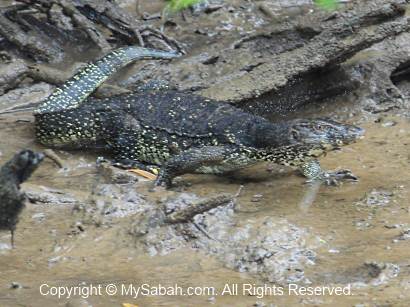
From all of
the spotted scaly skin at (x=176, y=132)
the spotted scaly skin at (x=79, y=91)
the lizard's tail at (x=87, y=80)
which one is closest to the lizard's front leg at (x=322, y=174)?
the spotted scaly skin at (x=176, y=132)

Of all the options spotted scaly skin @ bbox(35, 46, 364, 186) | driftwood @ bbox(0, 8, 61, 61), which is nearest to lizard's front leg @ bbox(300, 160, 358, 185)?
spotted scaly skin @ bbox(35, 46, 364, 186)

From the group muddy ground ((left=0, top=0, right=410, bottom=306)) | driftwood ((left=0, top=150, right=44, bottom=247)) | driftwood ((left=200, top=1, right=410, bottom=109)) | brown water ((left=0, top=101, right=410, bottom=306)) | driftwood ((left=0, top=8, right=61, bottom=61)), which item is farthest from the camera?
driftwood ((left=0, top=8, right=61, bottom=61))

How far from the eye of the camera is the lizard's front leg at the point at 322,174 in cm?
689

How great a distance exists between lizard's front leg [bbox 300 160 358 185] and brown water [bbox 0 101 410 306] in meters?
0.10

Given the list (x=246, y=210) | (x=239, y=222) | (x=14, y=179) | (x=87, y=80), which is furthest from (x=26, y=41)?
(x=14, y=179)

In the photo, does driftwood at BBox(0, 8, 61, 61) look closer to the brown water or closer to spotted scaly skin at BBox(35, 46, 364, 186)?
spotted scaly skin at BBox(35, 46, 364, 186)

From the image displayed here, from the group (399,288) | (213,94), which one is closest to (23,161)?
(399,288)

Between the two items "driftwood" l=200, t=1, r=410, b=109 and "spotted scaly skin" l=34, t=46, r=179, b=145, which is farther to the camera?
"driftwood" l=200, t=1, r=410, b=109

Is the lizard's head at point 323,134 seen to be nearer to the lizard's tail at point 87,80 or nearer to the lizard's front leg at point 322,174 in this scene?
the lizard's front leg at point 322,174

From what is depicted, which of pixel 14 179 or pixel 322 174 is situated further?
pixel 322 174

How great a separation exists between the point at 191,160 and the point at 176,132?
0.68m

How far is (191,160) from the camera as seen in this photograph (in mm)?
7152

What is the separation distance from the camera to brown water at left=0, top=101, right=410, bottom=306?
15.8ft

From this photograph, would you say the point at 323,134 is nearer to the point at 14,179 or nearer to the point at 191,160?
the point at 191,160
